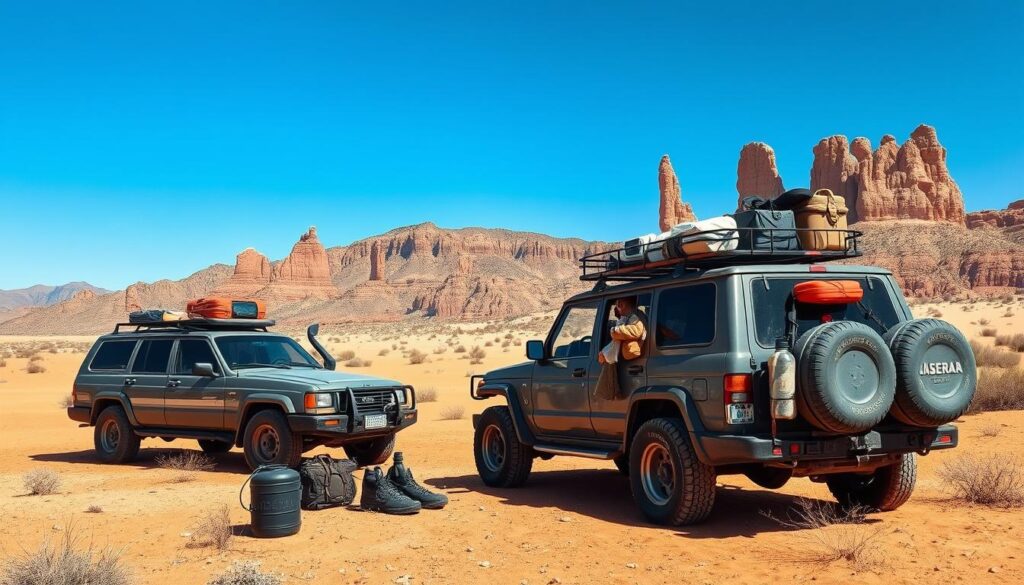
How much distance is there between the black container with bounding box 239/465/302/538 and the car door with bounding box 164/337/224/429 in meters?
3.98

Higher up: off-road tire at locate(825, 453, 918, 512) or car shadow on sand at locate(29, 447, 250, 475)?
off-road tire at locate(825, 453, 918, 512)

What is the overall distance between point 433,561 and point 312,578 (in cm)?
89

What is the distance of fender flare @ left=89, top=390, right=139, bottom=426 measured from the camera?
38.3 feet

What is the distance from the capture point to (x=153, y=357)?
11.8 m

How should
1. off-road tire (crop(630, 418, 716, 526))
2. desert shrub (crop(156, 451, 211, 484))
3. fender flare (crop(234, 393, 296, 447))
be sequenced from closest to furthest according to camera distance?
off-road tire (crop(630, 418, 716, 526))
fender flare (crop(234, 393, 296, 447))
desert shrub (crop(156, 451, 211, 484))

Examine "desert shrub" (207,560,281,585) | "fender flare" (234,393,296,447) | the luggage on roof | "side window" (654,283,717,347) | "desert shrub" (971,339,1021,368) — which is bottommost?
"desert shrub" (207,560,281,585)

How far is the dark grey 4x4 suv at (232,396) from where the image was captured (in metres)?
9.89

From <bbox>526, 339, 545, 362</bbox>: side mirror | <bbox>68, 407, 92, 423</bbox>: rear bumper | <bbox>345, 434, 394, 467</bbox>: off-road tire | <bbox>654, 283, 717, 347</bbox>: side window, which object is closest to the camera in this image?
<bbox>654, 283, 717, 347</bbox>: side window

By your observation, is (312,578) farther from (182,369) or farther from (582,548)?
(182,369)

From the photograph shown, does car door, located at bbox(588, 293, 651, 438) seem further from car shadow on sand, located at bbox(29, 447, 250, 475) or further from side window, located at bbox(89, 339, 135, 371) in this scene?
side window, located at bbox(89, 339, 135, 371)

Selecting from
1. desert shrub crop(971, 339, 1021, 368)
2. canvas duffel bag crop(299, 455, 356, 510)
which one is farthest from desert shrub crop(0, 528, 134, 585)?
desert shrub crop(971, 339, 1021, 368)

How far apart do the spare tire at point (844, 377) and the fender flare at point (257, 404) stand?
5.94 meters

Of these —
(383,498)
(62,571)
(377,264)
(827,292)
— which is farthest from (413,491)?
(377,264)

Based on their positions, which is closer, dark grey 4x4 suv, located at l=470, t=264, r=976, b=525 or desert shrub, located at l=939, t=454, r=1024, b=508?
dark grey 4x4 suv, located at l=470, t=264, r=976, b=525
